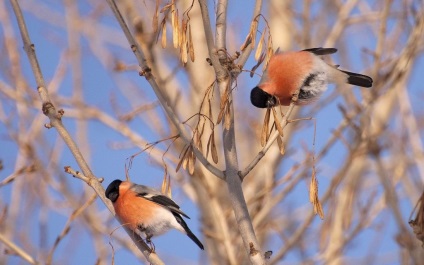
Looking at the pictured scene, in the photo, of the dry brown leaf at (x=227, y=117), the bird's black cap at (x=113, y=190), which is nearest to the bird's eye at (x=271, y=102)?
the dry brown leaf at (x=227, y=117)

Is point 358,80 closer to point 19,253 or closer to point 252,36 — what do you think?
point 252,36

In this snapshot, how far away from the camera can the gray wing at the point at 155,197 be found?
3164 mm

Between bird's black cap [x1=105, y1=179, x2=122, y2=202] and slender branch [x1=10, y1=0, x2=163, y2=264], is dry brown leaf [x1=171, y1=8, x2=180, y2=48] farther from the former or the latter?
bird's black cap [x1=105, y1=179, x2=122, y2=202]

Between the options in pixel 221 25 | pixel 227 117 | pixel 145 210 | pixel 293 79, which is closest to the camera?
pixel 227 117

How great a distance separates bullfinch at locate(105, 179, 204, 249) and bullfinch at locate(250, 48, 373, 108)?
71 centimetres

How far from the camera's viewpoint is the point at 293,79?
2930 mm

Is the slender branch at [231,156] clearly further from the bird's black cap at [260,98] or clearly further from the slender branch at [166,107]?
the bird's black cap at [260,98]

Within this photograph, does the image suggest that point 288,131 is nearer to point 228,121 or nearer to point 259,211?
point 259,211

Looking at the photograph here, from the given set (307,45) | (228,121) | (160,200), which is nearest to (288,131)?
(307,45)

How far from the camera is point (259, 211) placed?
4.14 meters

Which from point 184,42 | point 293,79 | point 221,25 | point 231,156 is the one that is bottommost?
point 231,156

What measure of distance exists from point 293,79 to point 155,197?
35.5 inches

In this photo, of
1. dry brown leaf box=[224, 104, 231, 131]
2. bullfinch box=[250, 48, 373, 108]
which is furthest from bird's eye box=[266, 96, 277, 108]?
dry brown leaf box=[224, 104, 231, 131]

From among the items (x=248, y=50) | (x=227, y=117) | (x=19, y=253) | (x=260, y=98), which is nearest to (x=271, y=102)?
(x=260, y=98)
